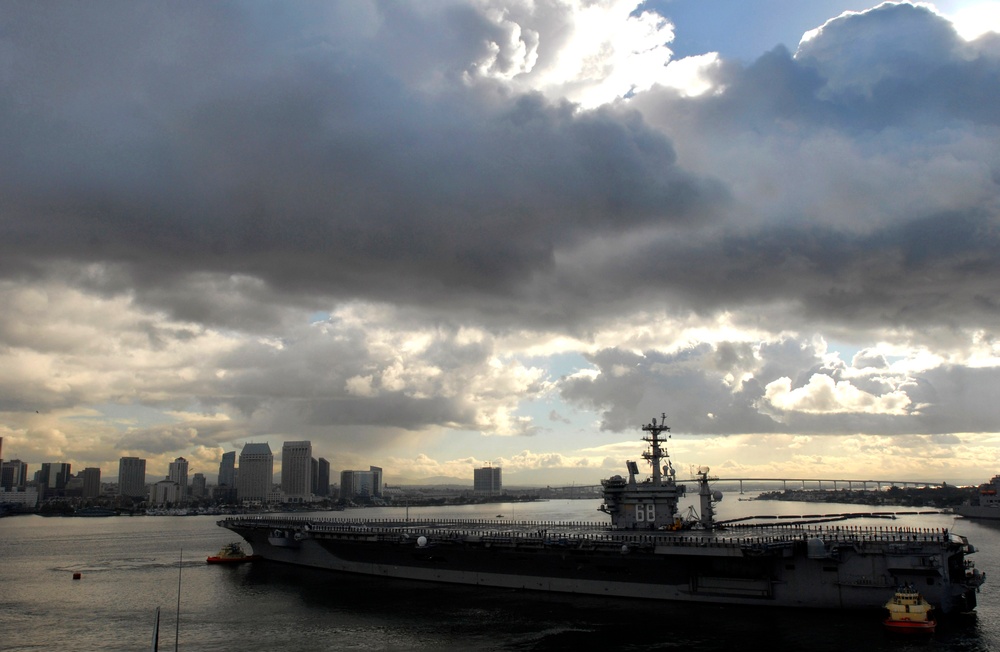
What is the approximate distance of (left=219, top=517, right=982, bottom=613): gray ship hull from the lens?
2612 cm

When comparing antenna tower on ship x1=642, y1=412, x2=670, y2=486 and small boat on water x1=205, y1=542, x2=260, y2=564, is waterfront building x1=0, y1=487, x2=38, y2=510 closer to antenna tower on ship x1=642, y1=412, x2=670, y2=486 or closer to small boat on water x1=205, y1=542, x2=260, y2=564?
small boat on water x1=205, y1=542, x2=260, y2=564

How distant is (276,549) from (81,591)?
11.2m

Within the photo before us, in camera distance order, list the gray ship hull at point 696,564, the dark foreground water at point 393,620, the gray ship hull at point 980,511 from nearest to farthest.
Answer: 1. the dark foreground water at point 393,620
2. the gray ship hull at point 696,564
3. the gray ship hull at point 980,511

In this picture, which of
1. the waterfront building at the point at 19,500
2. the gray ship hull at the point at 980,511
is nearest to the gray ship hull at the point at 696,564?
the gray ship hull at the point at 980,511

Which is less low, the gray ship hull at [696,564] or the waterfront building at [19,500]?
the gray ship hull at [696,564]

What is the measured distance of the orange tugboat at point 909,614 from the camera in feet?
77.6

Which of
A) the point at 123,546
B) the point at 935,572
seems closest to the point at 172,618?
the point at 935,572

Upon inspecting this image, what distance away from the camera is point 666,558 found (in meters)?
29.3

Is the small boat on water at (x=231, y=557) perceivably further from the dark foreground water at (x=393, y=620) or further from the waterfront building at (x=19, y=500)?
the waterfront building at (x=19, y=500)

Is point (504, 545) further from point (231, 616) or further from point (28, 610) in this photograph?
point (28, 610)

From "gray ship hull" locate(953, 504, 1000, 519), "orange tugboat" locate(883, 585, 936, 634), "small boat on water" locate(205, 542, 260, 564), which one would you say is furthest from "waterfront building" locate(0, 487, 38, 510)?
"orange tugboat" locate(883, 585, 936, 634)

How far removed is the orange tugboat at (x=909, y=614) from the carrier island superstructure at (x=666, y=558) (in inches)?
57.9

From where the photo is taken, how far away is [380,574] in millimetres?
38062

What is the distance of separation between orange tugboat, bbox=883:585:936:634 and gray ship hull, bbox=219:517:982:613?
151 cm
